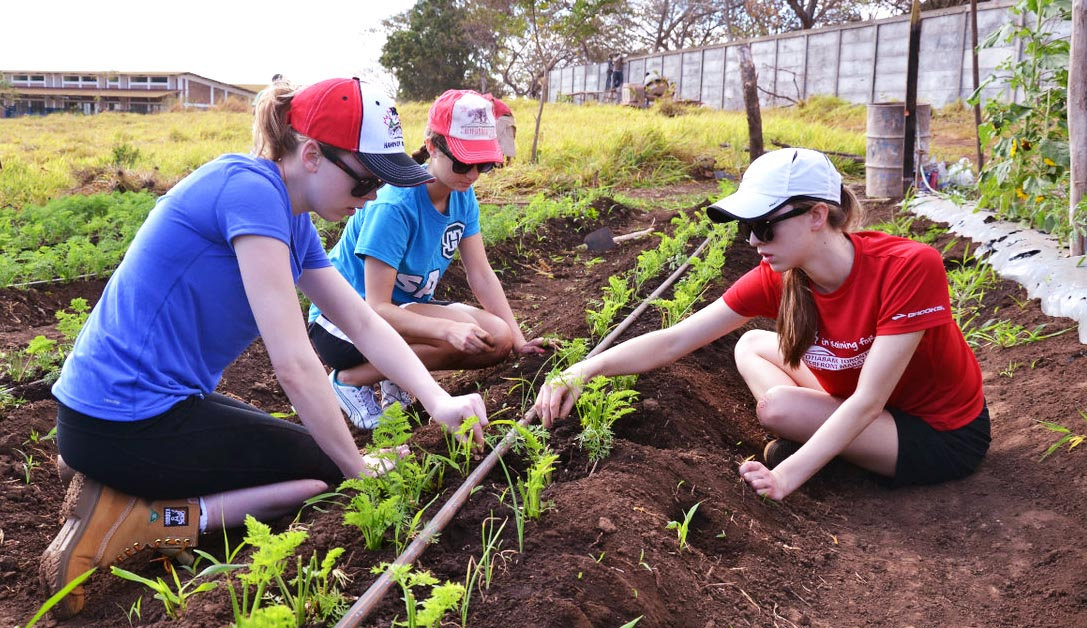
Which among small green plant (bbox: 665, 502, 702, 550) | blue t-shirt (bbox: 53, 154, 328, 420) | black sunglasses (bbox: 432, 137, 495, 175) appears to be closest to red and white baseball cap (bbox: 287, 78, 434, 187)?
blue t-shirt (bbox: 53, 154, 328, 420)

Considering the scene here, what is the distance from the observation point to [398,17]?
35.6 m

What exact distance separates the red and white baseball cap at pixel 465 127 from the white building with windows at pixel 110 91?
42685 millimetres

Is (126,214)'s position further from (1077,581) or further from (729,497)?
(1077,581)

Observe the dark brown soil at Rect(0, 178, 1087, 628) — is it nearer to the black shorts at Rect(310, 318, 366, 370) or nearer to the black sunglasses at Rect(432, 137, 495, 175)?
the black shorts at Rect(310, 318, 366, 370)

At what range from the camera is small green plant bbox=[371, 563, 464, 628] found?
167 cm

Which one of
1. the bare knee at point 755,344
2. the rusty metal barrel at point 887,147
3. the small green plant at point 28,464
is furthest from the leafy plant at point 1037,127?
the small green plant at point 28,464

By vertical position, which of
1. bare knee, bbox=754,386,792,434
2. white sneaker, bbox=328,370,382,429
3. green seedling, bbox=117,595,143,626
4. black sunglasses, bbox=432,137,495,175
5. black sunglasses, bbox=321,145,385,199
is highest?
black sunglasses, bbox=432,137,495,175

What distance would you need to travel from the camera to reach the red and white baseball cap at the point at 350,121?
248 cm

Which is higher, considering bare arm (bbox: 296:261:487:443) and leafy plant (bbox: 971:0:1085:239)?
leafy plant (bbox: 971:0:1085:239)

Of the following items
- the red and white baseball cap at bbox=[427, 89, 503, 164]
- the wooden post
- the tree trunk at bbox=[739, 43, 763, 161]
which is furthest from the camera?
the tree trunk at bbox=[739, 43, 763, 161]

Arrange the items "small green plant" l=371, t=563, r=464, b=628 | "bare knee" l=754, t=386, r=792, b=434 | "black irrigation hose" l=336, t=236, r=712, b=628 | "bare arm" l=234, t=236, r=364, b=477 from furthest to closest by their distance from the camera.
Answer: "bare knee" l=754, t=386, r=792, b=434 < "bare arm" l=234, t=236, r=364, b=477 < "black irrigation hose" l=336, t=236, r=712, b=628 < "small green plant" l=371, t=563, r=464, b=628

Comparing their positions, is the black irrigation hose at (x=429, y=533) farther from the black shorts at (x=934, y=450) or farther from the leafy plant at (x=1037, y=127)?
the leafy plant at (x=1037, y=127)

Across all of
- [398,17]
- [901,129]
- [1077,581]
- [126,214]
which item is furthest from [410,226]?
[398,17]

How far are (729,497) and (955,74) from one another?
1965 centimetres
